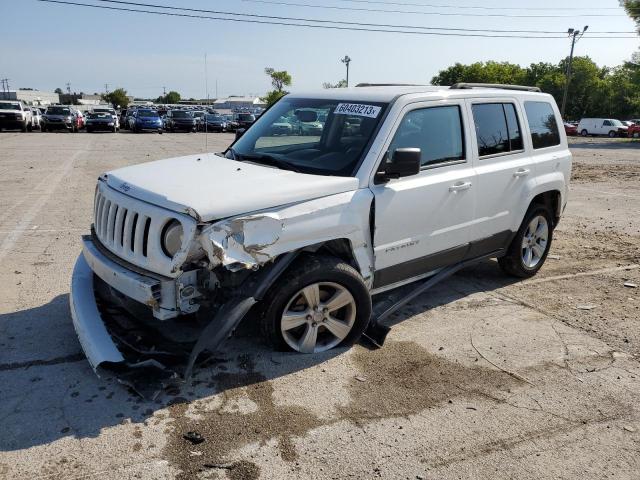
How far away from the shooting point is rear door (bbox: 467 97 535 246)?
490cm

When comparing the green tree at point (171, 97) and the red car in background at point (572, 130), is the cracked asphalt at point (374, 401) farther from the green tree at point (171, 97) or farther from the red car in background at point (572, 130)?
the green tree at point (171, 97)

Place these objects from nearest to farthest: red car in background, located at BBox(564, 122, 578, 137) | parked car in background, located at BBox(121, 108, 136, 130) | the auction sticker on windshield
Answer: the auction sticker on windshield → parked car in background, located at BBox(121, 108, 136, 130) → red car in background, located at BBox(564, 122, 578, 137)

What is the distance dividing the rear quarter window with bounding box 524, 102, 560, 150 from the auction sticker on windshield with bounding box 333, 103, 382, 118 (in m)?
2.08

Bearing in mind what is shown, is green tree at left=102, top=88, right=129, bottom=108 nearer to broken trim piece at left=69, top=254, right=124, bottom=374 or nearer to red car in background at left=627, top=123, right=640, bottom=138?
red car in background at left=627, top=123, right=640, bottom=138

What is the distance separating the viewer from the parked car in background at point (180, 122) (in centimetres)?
3734

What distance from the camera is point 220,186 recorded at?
3.64m

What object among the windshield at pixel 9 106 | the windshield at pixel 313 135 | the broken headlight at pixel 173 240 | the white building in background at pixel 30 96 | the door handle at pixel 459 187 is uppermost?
the white building in background at pixel 30 96

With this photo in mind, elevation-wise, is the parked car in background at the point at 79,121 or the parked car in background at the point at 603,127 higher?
the parked car in background at the point at 79,121

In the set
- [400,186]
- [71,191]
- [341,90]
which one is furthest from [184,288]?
[71,191]

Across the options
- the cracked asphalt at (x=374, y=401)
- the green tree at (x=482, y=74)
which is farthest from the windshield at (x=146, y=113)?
the green tree at (x=482, y=74)

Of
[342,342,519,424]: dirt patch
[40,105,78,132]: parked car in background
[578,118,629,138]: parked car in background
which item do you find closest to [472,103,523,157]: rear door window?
[342,342,519,424]: dirt patch

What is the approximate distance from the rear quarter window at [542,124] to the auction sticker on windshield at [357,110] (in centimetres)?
208

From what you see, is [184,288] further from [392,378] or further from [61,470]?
[392,378]

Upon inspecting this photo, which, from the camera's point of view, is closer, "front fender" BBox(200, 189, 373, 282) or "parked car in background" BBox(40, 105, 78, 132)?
"front fender" BBox(200, 189, 373, 282)
